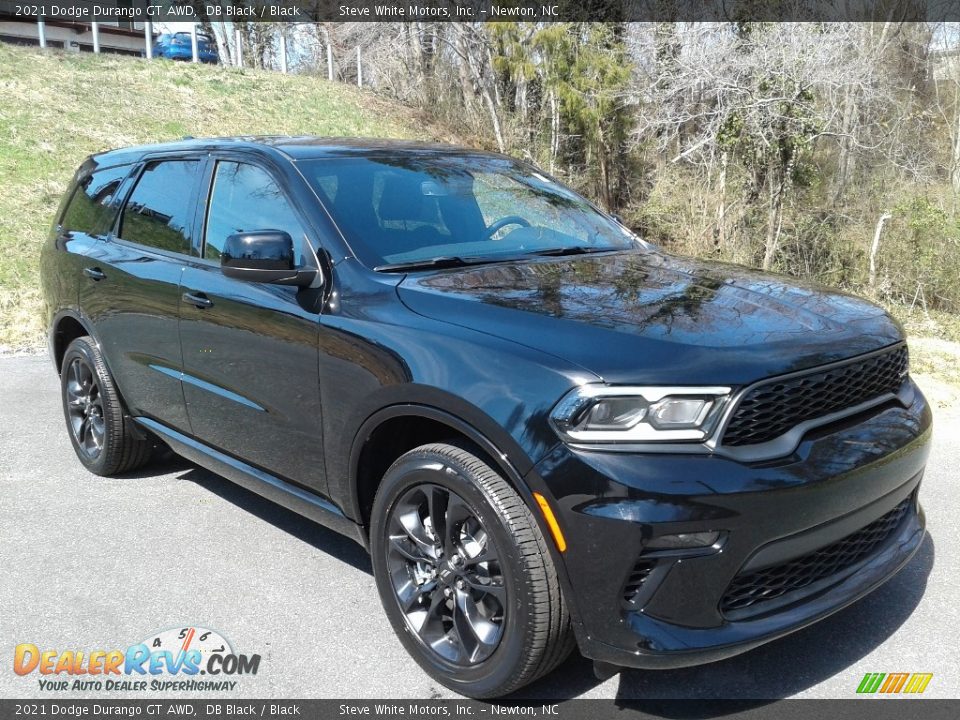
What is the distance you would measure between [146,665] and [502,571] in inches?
59.0

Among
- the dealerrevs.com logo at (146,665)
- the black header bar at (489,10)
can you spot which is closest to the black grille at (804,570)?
the dealerrevs.com logo at (146,665)

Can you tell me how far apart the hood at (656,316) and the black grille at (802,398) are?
50mm

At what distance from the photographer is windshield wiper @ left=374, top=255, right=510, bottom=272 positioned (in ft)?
11.1

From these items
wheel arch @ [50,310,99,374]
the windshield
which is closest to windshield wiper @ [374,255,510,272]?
the windshield

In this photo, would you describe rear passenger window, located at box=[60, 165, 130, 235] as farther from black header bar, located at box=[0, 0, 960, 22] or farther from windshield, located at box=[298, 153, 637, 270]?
black header bar, located at box=[0, 0, 960, 22]

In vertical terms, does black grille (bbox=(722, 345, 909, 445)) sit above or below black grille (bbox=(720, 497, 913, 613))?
above

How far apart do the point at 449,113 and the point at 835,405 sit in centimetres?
2223

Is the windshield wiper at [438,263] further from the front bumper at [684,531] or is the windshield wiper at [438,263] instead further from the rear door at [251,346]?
the front bumper at [684,531]

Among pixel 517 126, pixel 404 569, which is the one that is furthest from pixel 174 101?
pixel 404 569

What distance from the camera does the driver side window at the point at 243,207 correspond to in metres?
3.67

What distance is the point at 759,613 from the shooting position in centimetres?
258

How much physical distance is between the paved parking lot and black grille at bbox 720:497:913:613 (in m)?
Result: 0.45

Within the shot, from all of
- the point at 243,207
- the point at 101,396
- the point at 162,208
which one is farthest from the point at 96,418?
the point at 243,207

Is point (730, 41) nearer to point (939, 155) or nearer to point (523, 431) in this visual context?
point (939, 155)
